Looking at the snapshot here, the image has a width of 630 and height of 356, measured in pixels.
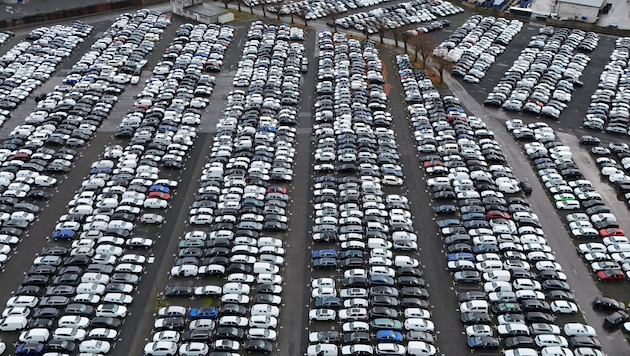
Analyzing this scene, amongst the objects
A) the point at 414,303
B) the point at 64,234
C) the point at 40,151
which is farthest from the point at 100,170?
the point at 414,303

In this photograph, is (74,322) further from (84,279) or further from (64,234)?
(64,234)

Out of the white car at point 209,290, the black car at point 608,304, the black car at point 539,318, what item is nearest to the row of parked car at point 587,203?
the black car at point 608,304

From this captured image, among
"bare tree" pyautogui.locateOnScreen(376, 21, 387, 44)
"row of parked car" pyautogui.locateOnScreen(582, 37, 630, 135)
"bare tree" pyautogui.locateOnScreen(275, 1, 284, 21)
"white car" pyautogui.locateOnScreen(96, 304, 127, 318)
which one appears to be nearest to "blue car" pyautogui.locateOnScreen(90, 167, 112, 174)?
"white car" pyautogui.locateOnScreen(96, 304, 127, 318)

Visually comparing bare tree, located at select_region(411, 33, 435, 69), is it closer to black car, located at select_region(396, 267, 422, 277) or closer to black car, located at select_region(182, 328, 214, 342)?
black car, located at select_region(396, 267, 422, 277)

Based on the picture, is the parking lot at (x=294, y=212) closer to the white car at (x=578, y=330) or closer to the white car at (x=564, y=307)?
the white car at (x=578, y=330)

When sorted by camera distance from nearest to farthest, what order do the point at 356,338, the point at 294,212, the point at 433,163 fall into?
the point at 356,338 → the point at 294,212 → the point at 433,163

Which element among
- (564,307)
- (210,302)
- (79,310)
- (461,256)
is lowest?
(79,310)

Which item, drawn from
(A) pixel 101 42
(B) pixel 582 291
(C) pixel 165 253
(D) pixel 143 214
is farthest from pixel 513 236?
(A) pixel 101 42
